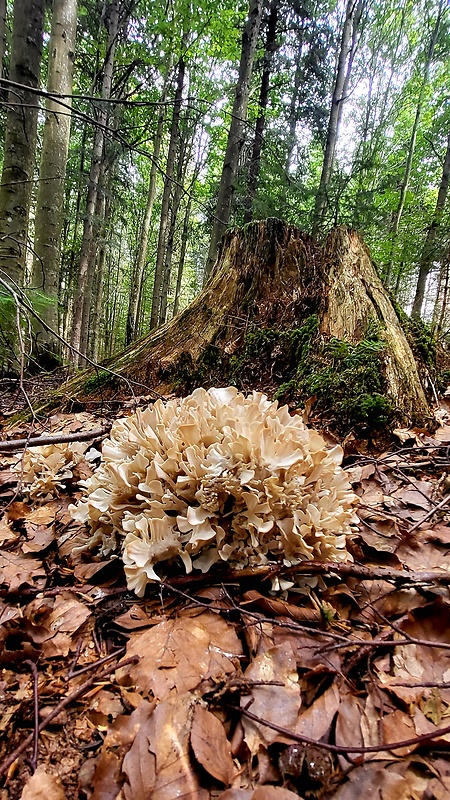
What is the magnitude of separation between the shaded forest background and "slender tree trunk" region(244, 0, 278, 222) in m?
0.04

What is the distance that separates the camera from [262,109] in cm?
1104

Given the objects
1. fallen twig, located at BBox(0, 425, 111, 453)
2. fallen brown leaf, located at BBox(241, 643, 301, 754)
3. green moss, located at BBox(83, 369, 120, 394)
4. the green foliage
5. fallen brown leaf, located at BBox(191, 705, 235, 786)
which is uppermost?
the green foliage

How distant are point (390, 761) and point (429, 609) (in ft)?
1.89

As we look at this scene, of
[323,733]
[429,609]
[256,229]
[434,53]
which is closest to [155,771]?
[323,733]

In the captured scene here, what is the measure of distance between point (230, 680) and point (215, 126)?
13127mm

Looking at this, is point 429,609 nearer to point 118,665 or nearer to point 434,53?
point 118,665

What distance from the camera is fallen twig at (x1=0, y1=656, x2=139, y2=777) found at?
0.98 metres

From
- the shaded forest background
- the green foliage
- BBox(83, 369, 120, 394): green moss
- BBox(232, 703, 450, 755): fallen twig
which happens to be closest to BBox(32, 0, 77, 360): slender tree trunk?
the shaded forest background

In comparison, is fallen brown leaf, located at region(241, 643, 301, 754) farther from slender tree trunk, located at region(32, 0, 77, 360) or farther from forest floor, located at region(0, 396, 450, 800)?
slender tree trunk, located at region(32, 0, 77, 360)

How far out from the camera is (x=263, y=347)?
384 cm

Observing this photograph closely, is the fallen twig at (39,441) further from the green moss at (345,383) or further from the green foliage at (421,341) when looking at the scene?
the green foliage at (421,341)

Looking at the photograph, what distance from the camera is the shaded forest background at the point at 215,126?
5695mm

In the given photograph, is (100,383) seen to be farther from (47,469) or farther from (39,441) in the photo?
(39,441)

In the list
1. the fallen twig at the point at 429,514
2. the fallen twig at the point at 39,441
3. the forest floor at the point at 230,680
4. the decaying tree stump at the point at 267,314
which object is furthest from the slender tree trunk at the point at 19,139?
the fallen twig at the point at 429,514
